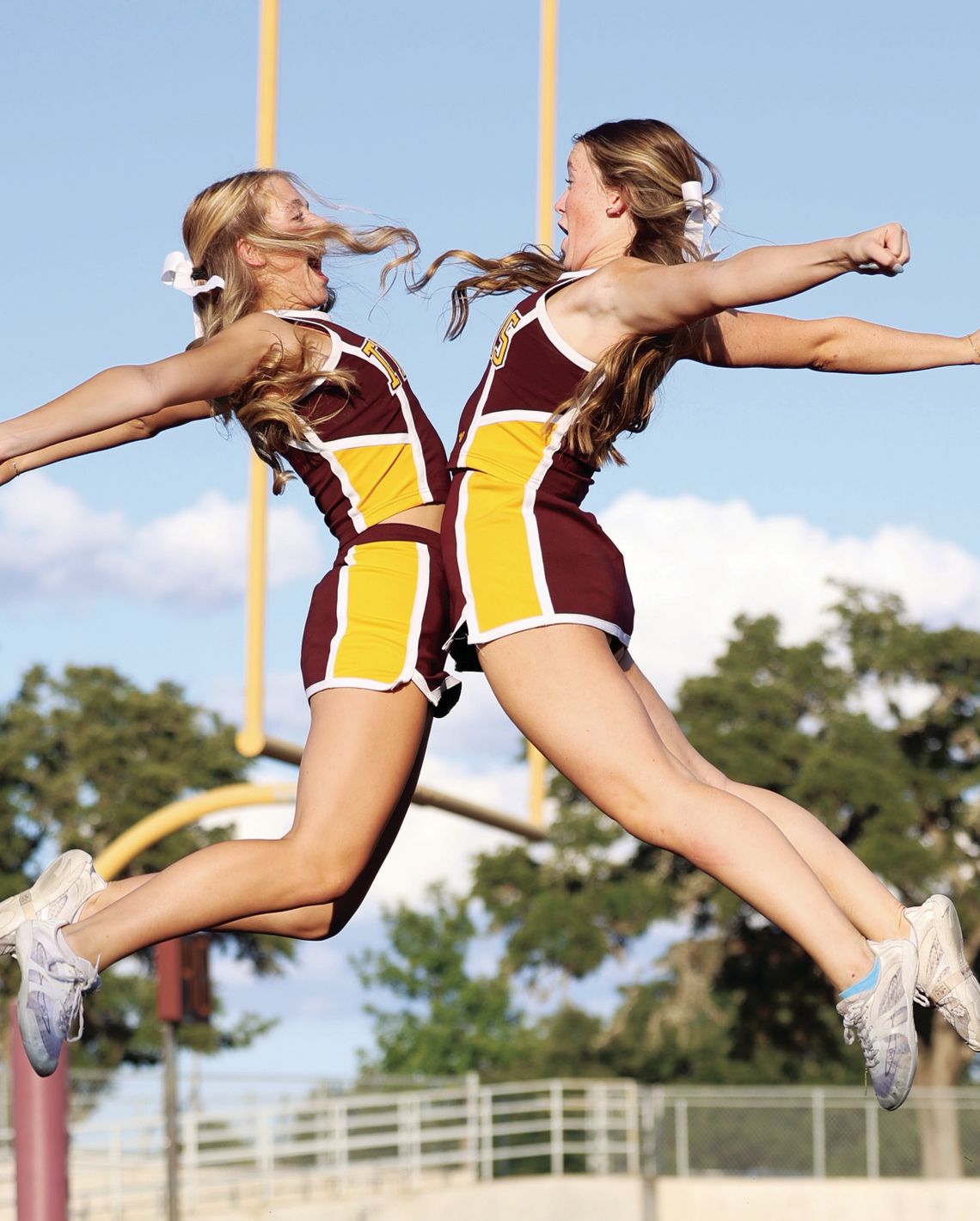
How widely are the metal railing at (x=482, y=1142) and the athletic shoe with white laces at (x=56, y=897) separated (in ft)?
43.5

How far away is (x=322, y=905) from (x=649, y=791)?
0.89m

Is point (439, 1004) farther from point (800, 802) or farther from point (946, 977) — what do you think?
point (946, 977)

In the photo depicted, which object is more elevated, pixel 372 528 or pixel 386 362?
pixel 386 362

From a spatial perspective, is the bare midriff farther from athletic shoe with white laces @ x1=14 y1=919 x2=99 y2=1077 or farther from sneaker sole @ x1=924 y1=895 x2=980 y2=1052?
sneaker sole @ x1=924 y1=895 x2=980 y2=1052

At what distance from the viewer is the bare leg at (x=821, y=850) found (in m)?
3.86

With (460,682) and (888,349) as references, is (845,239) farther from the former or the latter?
(460,682)

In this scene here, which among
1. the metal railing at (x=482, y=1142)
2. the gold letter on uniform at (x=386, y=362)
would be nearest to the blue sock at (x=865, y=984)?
the gold letter on uniform at (x=386, y=362)

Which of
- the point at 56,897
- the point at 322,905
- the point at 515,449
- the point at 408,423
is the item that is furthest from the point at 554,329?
the point at 56,897

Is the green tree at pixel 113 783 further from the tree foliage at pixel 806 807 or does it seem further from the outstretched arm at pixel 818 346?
the outstretched arm at pixel 818 346

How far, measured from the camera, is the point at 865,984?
365 cm

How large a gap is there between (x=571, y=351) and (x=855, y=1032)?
1475mm

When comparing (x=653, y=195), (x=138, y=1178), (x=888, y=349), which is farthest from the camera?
(x=138, y=1178)

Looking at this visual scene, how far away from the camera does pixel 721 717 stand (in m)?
30.2

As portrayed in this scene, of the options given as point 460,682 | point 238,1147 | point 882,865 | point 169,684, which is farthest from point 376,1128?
point 460,682
